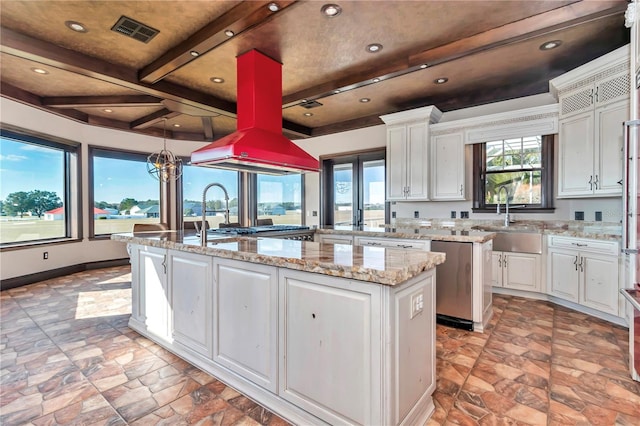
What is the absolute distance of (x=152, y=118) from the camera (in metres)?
5.58

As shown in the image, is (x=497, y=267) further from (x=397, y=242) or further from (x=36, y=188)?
(x=36, y=188)

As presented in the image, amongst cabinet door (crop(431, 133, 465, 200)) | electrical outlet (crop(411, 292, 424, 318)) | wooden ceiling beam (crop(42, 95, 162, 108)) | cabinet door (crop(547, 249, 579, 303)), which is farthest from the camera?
wooden ceiling beam (crop(42, 95, 162, 108))

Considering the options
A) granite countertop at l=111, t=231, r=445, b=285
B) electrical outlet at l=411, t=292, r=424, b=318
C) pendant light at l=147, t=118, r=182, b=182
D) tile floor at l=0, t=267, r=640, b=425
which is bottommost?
tile floor at l=0, t=267, r=640, b=425

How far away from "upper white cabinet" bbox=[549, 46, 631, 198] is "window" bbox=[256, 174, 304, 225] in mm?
4746

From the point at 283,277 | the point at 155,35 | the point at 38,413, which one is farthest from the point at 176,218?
the point at 283,277

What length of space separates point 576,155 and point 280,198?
544cm

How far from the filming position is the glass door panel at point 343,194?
6139mm

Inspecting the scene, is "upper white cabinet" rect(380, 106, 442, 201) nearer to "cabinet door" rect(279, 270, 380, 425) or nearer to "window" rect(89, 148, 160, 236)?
"cabinet door" rect(279, 270, 380, 425)

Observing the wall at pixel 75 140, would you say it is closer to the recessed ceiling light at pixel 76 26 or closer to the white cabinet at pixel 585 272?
the recessed ceiling light at pixel 76 26

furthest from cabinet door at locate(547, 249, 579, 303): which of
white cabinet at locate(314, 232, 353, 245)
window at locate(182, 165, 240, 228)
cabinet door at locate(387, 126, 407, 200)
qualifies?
window at locate(182, 165, 240, 228)

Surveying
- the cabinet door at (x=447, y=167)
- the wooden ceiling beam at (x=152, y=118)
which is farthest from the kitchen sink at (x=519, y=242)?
the wooden ceiling beam at (x=152, y=118)

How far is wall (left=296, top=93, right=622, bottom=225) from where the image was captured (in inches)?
146

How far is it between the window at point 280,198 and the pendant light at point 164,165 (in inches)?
72.3

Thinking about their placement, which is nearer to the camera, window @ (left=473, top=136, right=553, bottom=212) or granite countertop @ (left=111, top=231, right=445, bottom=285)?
granite countertop @ (left=111, top=231, right=445, bottom=285)
